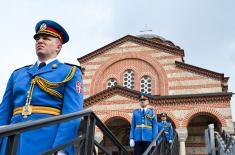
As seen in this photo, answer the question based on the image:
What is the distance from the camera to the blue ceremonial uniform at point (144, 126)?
8102 millimetres

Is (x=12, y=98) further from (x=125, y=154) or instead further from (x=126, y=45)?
(x=126, y=45)

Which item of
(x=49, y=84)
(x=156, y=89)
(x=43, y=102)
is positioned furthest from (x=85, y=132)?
(x=156, y=89)

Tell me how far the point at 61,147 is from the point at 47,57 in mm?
1146

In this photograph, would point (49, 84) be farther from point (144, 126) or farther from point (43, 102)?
point (144, 126)

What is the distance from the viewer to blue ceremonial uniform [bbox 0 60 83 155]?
9.66 feet

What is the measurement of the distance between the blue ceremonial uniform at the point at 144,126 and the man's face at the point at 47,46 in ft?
16.5

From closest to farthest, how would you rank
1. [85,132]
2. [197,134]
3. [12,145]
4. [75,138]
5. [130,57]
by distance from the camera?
1. [12,145]
2. [75,138]
3. [85,132]
4. [197,134]
5. [130,57]

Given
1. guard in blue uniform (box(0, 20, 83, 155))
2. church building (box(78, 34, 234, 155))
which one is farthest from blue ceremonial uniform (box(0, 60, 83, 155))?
church building (box(78, 34, 234, 155))

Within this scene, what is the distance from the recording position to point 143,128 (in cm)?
814

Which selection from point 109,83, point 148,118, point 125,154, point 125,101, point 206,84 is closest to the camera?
point 125,154

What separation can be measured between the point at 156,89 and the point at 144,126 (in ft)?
52.9

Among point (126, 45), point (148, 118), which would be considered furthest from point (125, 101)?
point (148, 118)

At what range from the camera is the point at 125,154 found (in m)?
4.95

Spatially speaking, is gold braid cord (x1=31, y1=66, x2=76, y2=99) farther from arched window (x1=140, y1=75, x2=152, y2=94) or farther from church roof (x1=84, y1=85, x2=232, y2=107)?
arched window (x1=140, y1=75, x2=152, y2=94)
